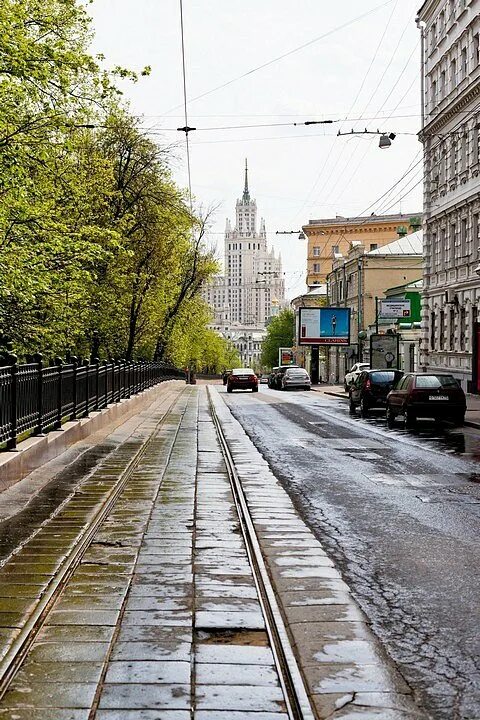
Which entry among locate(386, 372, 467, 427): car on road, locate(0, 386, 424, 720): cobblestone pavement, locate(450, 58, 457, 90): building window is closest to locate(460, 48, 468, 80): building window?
locate(450, 58, 457, 90): building window

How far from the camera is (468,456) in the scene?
17172 millimetres

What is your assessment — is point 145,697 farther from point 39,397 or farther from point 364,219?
point 364,219

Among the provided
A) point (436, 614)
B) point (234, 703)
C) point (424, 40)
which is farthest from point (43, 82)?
point (424, 40)

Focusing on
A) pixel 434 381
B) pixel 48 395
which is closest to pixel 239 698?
pixel 48 395

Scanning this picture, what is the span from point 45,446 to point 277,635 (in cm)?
941

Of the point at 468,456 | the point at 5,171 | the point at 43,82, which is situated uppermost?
the point at 43,82

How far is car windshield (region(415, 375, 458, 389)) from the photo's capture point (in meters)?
25.4

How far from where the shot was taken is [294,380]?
205 ft

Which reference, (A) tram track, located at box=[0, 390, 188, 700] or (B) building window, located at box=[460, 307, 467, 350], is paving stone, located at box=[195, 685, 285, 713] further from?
(B) building window, located at box=[460, 307, 467, 350]

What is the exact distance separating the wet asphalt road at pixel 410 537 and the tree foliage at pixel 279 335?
11012 centimetres

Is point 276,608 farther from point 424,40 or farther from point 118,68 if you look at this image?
point 424,40

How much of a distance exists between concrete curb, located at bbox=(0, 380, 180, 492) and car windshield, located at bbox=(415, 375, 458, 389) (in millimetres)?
8146

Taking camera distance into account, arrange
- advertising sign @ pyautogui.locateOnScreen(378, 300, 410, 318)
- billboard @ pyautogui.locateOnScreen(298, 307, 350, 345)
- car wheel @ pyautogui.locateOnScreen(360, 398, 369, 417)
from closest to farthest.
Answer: car wheel @ pyautogui.locateOnScreen(360, 398, 369, 417), advertising sign @ pyautogui.locateOnScreen(378, 300, 410, 318), billboard @ pyautogui.locateOnScreen(298, 307, 350, 345)

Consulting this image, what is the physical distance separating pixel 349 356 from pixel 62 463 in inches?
2515
